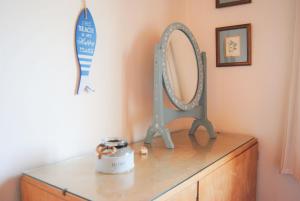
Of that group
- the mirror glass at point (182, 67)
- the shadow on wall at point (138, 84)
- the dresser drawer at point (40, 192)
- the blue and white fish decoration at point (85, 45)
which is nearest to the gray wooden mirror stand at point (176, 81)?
the mirror glass at point (182, 67)

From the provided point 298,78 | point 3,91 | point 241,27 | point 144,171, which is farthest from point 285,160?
point 3,91

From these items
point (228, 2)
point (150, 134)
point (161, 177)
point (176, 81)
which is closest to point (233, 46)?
point (228, 2)

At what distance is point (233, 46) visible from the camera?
1.61m

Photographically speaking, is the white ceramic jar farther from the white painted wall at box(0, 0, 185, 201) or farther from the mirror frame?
the mirror frame

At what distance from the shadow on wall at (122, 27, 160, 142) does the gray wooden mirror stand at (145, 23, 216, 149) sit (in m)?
0.13

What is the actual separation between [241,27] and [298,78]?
433mm

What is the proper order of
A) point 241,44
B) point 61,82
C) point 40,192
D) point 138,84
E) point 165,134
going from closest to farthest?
point 40,192 < point 61,82 < point 165,134 < point 138,84 < point 241,44

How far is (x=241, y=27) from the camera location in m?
1.57

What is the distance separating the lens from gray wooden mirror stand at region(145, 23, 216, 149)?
4.22ft

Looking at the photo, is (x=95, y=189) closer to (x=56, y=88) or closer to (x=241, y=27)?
(x=56, y=88)

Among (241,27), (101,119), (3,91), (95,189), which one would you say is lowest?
(95,189)

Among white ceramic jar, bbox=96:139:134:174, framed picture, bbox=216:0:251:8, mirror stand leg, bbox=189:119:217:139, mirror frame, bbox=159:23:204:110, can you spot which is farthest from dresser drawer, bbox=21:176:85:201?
framed picture, bbox=216:0:251:8

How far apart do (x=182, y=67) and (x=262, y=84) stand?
474mm

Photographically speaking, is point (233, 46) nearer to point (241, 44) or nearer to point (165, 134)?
point (241, 44)
